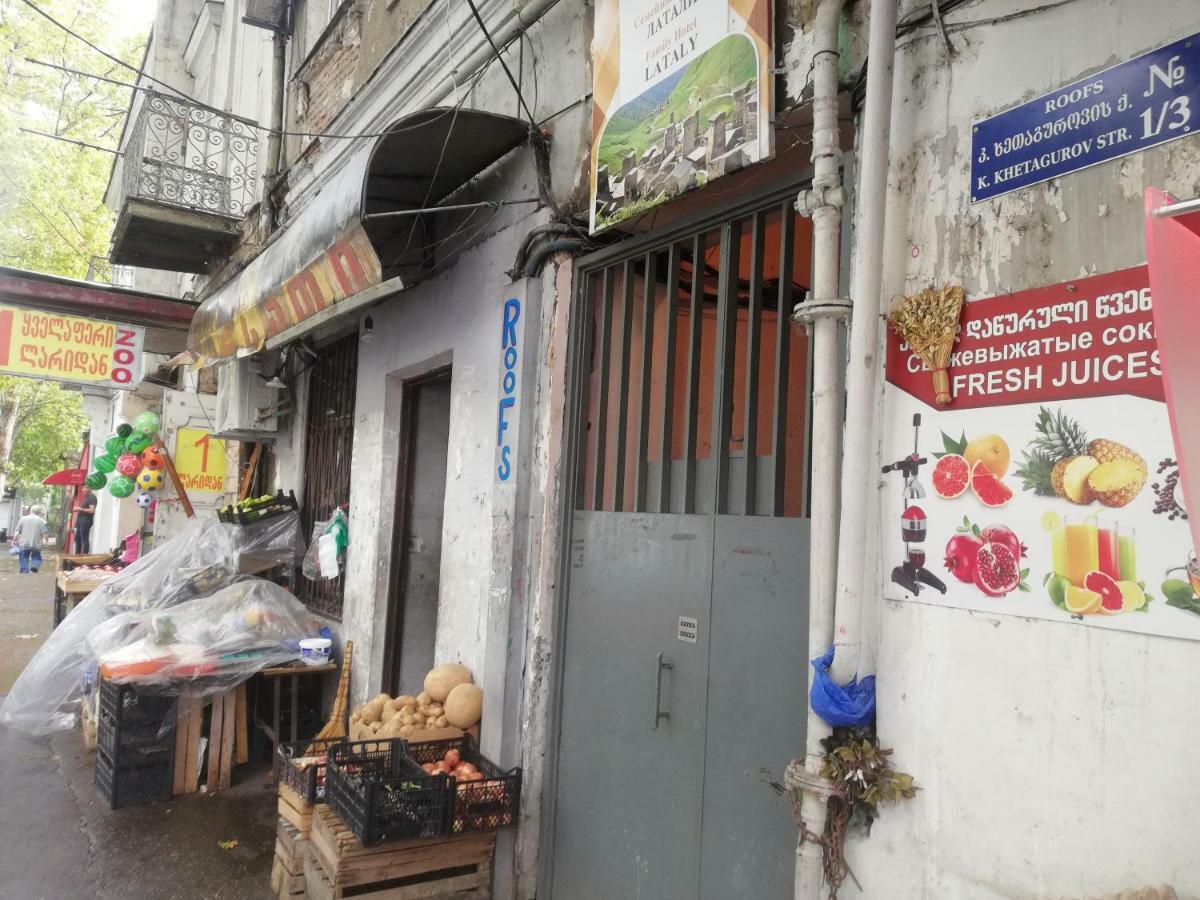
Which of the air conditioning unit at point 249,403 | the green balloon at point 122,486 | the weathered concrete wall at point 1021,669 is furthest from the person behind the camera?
the green balloon at point 122,486

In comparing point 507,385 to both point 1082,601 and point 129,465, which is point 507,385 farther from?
point 129,465

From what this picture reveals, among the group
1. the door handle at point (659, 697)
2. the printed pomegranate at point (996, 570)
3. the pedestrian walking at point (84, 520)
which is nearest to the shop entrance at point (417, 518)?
the door handle at point (659, 697)

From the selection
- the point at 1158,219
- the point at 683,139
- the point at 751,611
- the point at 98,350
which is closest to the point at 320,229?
the point at 683,139

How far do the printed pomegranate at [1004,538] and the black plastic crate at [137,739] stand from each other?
5.46 meters

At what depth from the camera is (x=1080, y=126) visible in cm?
214

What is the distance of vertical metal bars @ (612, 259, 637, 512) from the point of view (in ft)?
12.8

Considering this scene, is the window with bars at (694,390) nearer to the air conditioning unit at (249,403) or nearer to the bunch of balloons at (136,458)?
the air conditioning unit at (249,403)

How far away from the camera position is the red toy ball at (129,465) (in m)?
9.56

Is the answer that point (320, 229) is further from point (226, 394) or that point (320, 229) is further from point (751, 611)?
point (226, 394)

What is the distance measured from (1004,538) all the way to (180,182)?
372 inches

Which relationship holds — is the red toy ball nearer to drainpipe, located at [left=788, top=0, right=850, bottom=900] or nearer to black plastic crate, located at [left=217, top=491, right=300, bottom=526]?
black plastic crate, located at [left=217, top=491, right=300, bottom=526]

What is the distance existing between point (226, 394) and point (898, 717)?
8.04 m

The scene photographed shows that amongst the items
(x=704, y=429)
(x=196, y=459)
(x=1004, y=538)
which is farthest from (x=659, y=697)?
(x=196, y=459)

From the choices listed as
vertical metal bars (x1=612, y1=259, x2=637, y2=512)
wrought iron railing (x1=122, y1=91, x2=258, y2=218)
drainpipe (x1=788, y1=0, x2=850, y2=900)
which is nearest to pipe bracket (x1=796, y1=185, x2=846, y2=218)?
drainpipe (x1=788, y1=0, x2=850, y2=900)
